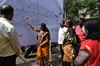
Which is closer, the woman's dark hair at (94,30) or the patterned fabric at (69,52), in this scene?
the woman's dark hair at (94,30)

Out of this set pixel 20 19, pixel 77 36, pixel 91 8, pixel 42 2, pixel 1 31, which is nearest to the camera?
pixel 1 31

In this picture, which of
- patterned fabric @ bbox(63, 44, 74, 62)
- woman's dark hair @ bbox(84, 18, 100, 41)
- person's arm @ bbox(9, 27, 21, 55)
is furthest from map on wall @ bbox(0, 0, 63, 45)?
woman's dark hair @ bbox(84, 18, 100, 41)

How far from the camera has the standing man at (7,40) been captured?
4320mm

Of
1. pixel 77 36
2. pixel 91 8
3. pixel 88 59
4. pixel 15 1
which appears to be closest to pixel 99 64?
pixel 88 59

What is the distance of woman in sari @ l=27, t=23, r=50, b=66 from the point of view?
8.45m

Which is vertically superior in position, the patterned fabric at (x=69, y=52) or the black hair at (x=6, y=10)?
the black hair at (x=6, y=10)

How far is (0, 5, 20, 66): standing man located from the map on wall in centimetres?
234

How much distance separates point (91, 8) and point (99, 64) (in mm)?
13644

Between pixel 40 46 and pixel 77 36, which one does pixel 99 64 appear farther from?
pixel 40 46

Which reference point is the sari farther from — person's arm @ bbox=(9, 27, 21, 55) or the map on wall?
person's arm @ bbox=(9, 27, 21, 55)

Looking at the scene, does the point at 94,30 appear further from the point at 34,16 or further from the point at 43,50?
the point at 43,50

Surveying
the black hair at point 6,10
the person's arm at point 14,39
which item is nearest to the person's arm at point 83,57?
the person's arm at point 14,39

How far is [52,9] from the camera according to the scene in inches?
337

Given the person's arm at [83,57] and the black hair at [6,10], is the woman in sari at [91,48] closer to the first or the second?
the person's arm at [83,57]
